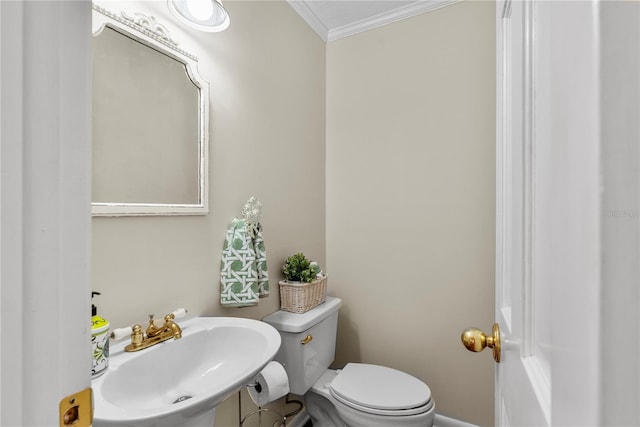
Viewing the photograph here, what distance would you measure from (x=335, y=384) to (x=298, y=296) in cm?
44

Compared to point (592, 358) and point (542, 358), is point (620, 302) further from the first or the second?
point (542, 358)

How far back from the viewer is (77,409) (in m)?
0.30

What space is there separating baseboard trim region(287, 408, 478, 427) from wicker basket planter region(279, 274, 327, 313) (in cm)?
64

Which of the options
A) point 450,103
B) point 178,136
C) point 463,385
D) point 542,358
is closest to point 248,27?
point 178,136

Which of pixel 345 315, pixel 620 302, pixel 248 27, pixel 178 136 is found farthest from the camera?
pixel 345 315

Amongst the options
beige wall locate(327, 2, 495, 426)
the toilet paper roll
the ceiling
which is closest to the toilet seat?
beige wall locate(327, 2, 495, 426)

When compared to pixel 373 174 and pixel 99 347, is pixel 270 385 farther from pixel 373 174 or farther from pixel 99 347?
pixel 373 174

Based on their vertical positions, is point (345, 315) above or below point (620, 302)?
below

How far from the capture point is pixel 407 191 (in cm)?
180

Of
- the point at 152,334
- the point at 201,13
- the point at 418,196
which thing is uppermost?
the point at 201,13

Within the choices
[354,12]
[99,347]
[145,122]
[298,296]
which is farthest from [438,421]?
[354,12]

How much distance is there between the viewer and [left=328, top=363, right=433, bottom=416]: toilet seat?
130 centimetres

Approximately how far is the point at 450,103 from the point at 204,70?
4.10 ft

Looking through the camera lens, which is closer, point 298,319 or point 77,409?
point 77,409
